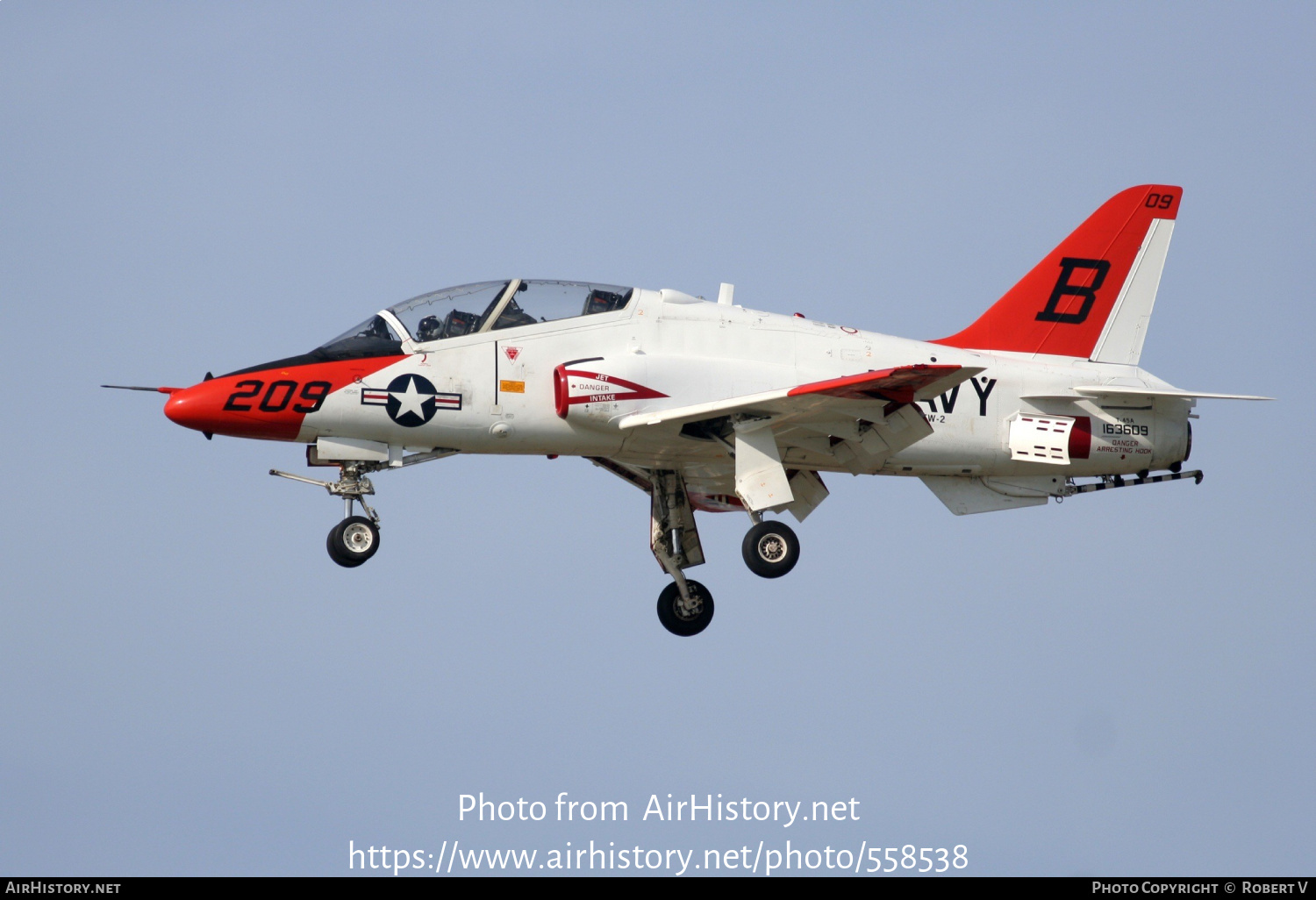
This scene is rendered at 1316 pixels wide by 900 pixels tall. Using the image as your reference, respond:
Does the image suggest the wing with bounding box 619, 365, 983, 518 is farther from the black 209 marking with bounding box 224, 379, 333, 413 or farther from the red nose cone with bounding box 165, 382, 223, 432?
the red nose cone with bounding box 165, 382, 223, 432

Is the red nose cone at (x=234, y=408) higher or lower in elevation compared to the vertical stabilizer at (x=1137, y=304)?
lower

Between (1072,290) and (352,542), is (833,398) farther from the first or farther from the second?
(352,542)

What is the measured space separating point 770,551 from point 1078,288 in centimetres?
591

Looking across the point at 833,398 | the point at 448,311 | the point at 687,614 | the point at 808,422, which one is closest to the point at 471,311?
the point at 448,311

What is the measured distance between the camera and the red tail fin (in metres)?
22.3

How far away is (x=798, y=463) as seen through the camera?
21.6 m

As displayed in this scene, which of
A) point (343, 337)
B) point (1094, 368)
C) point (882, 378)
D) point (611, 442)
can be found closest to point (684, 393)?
point (611, 442)

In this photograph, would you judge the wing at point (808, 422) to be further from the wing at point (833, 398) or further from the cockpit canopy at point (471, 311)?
the cockpit canopy at point (471, 311)

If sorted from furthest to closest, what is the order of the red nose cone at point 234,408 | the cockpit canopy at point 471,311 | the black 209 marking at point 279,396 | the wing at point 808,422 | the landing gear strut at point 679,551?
the landing gear strut at point 679,551, the cockpit canopy at point 471,311, the black 209 marking at point 279,396, the red nose cone at point 234,408, the wing at point 808,422

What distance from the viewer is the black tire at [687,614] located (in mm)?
22844

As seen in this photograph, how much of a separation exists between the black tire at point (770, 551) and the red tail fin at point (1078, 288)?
4075mm

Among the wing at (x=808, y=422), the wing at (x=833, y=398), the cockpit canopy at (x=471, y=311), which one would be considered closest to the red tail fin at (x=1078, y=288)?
the wing at (x=808, y=422)

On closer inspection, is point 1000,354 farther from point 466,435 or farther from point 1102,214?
point 466,435

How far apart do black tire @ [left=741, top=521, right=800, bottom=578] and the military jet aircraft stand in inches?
0.8
